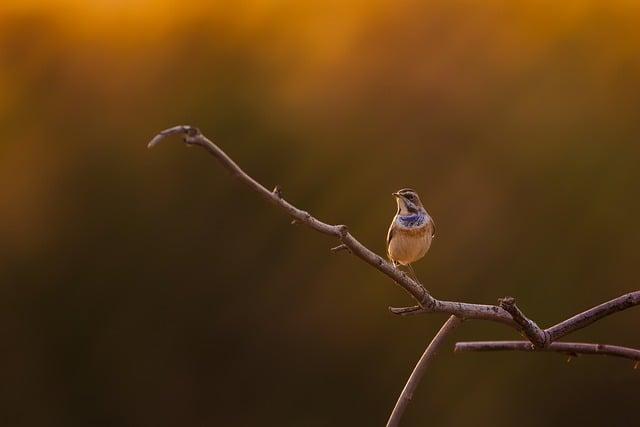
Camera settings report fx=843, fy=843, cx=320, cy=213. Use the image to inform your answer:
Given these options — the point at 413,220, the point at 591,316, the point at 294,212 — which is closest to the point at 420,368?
the point at 591,316

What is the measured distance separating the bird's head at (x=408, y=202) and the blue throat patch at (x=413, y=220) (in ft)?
0.06

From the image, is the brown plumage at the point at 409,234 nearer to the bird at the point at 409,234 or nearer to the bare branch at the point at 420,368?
the bird at the point at 409,234

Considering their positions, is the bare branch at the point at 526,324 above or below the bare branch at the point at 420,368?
above

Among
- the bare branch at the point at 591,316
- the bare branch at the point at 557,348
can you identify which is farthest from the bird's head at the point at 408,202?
the bare branch at the point at 591,316

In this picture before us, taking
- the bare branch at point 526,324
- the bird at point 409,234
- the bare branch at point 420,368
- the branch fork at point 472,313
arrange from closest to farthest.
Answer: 1. the branch fork at point 472,313
2. the bare branch at point 526,324
3. the bare branch at point 420,368
4. the bird at point 409,234

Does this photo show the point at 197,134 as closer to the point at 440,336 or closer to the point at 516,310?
the point at 516,310

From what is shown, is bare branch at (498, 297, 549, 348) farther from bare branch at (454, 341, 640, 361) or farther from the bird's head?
the bird's head

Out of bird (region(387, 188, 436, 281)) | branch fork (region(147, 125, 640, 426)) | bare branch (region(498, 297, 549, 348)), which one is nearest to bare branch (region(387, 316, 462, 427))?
branch fork (region(147, 125, 640, 426))

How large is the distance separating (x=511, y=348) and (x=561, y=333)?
114mm

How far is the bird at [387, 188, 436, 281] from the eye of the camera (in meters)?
1.87

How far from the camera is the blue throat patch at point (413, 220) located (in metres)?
1.88

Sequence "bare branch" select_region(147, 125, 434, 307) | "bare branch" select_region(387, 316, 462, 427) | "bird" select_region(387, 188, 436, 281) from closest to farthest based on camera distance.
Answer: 1. "bare branch" select_region(147, 125, 434, 307)
2. "bare branch" select_region(387, 316, 462, 427)
3. "bird" select_region(387, 188, 436, 281)

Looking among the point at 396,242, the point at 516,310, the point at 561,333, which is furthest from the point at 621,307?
the point at 396,242

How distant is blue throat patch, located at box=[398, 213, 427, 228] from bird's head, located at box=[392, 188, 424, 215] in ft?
0.06
